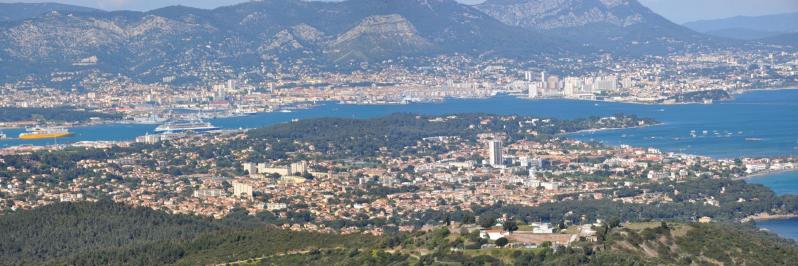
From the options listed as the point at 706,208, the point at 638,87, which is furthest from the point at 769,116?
the point at 706,208

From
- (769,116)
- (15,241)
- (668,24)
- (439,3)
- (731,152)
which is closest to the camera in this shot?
(15,241)

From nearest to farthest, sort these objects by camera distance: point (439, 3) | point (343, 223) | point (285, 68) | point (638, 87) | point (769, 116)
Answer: point (343, 223) → point (769, 116) → point (638, 87) → point (285, 68) → point (439, 3)

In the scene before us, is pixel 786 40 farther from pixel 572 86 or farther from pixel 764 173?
pixel 764 173

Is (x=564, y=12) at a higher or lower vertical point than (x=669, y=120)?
higher

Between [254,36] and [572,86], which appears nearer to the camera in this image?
[572,86]

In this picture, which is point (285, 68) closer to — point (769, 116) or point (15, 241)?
point (769, 116)

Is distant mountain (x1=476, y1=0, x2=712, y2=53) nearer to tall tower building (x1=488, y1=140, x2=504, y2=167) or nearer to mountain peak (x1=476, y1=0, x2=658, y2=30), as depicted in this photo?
mountain peak (x1=476, y1=0, x2=658, y2=30)

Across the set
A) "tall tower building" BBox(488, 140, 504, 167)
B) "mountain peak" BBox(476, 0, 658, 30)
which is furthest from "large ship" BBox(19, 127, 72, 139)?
"mountain peak" BBox(476, 0, 658, 30)

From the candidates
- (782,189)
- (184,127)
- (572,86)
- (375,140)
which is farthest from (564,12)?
(782,189)
